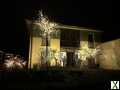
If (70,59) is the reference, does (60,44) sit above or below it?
above

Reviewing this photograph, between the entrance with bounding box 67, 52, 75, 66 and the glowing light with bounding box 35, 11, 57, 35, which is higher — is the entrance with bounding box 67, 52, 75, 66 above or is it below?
below

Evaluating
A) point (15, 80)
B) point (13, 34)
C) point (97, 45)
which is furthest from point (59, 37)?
point (13, 34)

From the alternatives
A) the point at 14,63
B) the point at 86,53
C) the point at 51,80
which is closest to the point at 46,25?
the point at 14,63

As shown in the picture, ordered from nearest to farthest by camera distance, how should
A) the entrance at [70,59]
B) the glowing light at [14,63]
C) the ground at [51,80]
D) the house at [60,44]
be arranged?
1. the ground at [51,80]
2. the house at [60,44]
3. the glowing light at [14,63]
4. the entrance at [70,59]

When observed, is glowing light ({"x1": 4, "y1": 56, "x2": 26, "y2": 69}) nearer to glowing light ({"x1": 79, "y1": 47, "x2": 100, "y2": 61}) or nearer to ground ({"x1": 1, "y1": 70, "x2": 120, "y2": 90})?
glowing light ({"x1": 79, "y1": 47, "x2": 100, "y2": 61})

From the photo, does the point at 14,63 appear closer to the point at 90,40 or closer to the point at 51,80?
the point at 90,40

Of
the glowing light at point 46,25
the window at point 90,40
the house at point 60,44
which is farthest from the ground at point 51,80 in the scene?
the window at point 90,40

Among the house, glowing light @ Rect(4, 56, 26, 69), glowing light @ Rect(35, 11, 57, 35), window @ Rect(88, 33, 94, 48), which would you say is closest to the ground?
the house

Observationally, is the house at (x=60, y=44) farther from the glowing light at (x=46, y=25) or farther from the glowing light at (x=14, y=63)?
the glowing light at (x=14, y=63)

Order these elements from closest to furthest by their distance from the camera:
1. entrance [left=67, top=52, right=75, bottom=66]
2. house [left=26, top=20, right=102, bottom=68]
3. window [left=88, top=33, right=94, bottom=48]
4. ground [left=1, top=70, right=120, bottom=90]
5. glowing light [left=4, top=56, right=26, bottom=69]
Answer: ground [left=1, top=70, right=120, bottom=90] → house [left=26, top=20, right=102, bottom=68] → glowing light [left=4, top=56, right=26, bottom=69] → entrance [left=67, top=52, right=75, bottom=66] → window [left=88, top=33, right=94, bottom=48]

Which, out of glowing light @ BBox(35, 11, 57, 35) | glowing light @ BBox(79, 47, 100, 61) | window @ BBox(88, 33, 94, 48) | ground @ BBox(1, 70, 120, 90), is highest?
glowing light @ BBox(35, 11, 57, 35)

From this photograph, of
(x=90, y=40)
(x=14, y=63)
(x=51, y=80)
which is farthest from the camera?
(x=90, y=40)

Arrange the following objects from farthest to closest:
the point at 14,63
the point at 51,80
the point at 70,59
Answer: the point at 70,59, the point at 14,63, the point at 51,80

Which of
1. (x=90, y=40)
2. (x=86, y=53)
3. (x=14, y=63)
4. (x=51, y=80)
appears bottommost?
(x=51, y=80)
